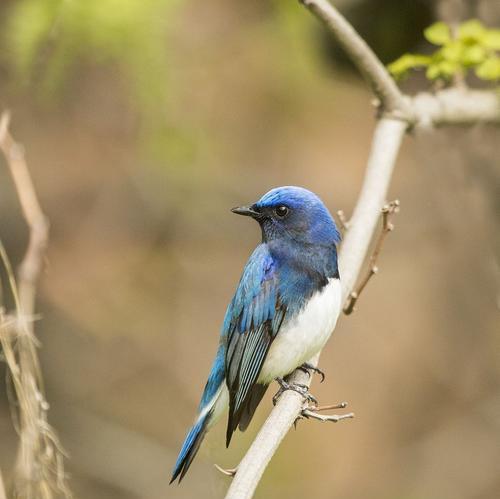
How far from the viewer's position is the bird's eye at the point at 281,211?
388 cm

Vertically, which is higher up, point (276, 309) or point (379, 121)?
point (379, 121)

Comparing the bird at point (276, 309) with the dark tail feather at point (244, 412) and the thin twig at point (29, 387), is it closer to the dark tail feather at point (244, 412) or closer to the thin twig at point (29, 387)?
the dark tail feather at point (244, 412)

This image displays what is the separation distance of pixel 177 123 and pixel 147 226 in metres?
1.53

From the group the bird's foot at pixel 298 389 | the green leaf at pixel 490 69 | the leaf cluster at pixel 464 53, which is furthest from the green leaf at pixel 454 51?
the bird's foot at pixel 298 389

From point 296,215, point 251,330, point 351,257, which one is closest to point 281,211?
point 296,215

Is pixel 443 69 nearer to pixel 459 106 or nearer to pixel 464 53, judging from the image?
pixel 464 53

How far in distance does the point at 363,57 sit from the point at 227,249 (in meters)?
3.96

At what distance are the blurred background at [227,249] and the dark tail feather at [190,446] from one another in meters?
1.67

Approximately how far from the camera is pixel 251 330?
3.82m

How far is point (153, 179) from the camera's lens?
7184 mm

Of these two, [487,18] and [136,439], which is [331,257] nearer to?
[487,18]

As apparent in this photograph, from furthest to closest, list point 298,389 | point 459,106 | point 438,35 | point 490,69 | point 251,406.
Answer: point 459,106, point 438,35, point 490,69, point 251,406, point 298,389

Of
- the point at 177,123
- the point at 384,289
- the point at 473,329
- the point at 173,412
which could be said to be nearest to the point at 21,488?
the point at 177,123

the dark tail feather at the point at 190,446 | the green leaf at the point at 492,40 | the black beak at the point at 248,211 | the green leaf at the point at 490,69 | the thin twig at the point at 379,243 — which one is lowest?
the dark tail feather at the point at 190,446
